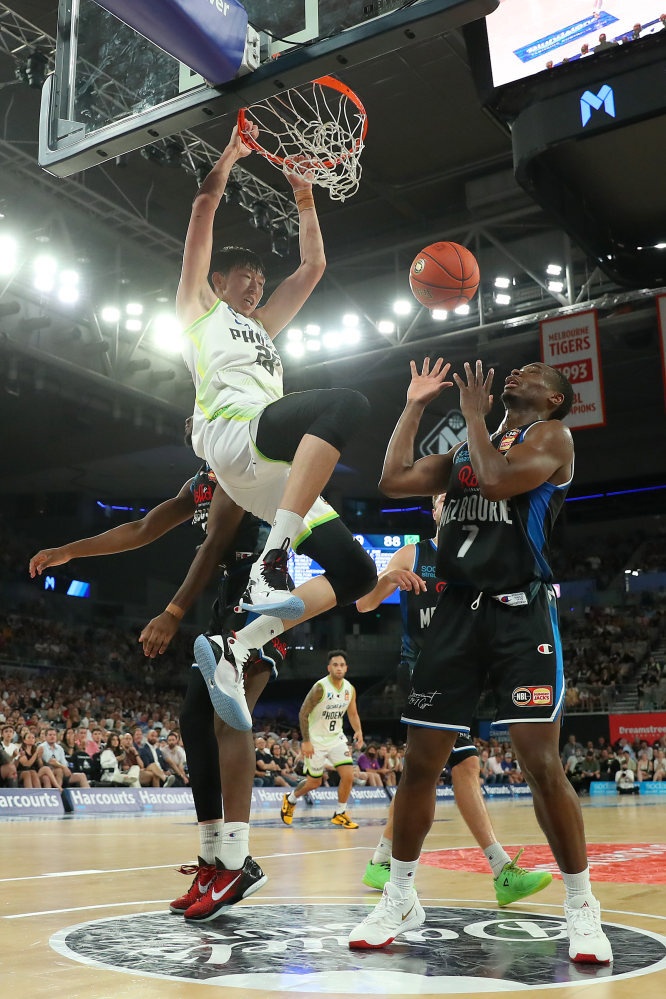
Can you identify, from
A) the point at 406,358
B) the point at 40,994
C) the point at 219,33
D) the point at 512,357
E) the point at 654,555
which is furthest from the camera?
the point at 654,555

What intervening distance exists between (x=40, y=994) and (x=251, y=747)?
155 cm

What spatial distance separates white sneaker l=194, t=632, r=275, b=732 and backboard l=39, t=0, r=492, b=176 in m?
3.19

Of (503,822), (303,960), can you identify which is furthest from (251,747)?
(503,822)

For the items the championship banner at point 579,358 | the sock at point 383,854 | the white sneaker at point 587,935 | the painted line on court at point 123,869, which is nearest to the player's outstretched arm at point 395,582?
the sock at point 383,854

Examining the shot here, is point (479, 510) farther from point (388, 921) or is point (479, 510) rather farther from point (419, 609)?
point (419, 609)

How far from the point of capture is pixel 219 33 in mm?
4711

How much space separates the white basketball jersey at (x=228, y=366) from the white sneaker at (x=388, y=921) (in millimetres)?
1844

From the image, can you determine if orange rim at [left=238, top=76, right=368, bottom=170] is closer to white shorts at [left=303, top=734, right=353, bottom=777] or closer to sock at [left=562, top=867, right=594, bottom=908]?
sock at [left=562, top=867, right=594, bottom=908]

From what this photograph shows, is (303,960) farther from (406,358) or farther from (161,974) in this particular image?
(406,358)

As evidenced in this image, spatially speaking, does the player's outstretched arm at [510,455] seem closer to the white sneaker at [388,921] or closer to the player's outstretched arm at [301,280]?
the player's outstretched arm at [301,280]

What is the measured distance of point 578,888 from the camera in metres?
3.01

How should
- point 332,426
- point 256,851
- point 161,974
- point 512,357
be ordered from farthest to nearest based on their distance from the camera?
point 512,357, point 256,851, point 332,426, point 161,974

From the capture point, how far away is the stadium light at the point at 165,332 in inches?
698

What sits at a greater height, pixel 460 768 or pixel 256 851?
pixel 460 768
